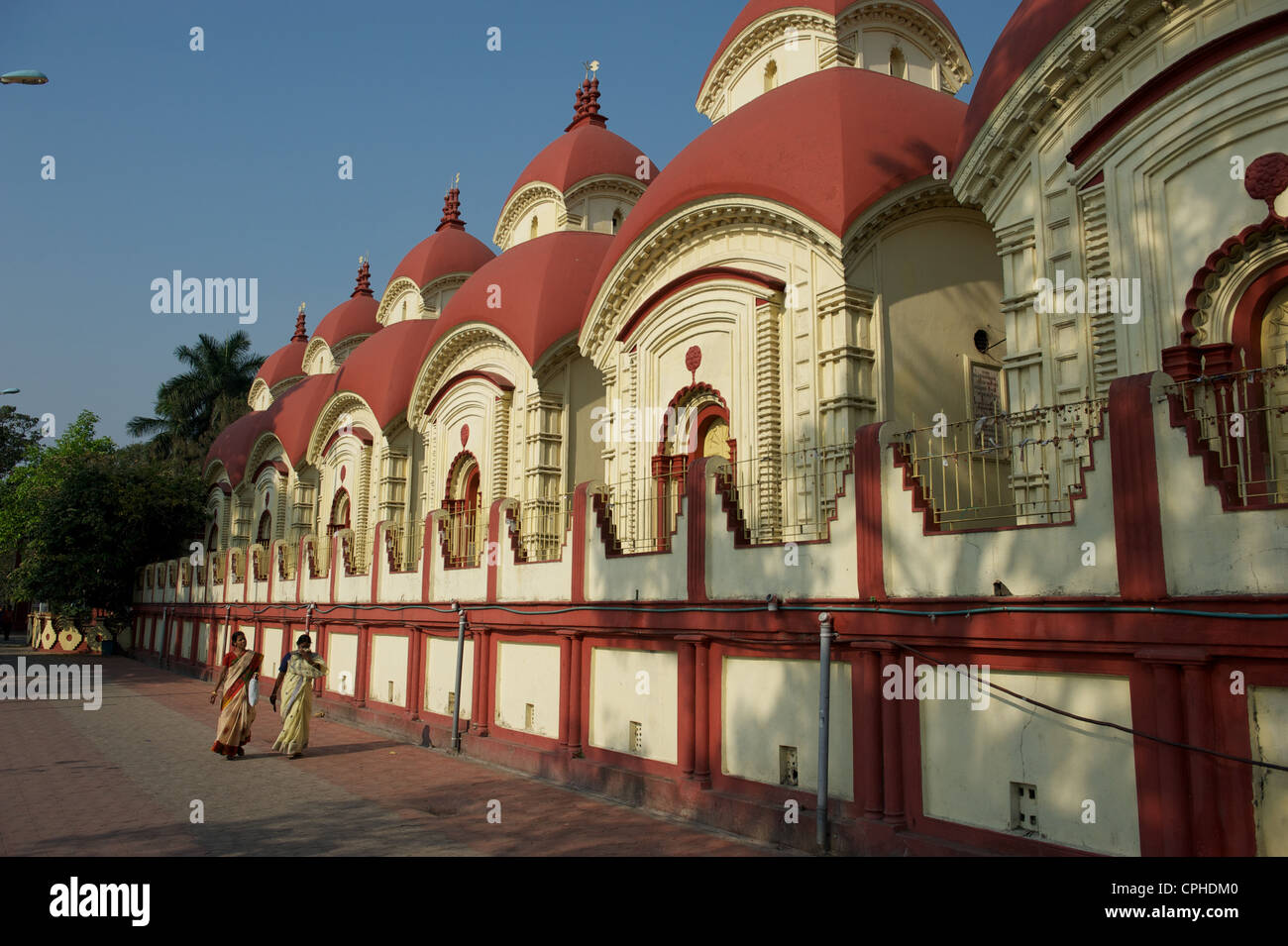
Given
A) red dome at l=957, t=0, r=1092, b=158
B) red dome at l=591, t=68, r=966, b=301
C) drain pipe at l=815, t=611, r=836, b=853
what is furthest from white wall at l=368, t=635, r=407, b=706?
red dome at l=957, t=0, r=1092, b=158

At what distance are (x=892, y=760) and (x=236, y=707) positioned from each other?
893 cm

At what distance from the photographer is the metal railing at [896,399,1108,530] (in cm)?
708

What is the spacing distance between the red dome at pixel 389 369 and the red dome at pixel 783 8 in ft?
29.7

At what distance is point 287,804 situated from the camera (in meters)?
9.88

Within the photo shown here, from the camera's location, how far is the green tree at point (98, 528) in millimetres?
29359

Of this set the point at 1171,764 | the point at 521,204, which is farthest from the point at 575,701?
the point at 521,204

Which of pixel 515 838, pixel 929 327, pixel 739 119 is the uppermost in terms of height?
pixel 739 119

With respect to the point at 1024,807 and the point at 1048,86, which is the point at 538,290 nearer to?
the point at 1048,86

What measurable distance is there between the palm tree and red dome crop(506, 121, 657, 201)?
30.8m

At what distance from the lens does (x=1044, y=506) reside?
917 cm

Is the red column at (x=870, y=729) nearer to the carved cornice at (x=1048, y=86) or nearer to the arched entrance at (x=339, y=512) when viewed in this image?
the carved cornice at (x=1048, y=86)

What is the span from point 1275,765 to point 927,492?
3121 millimetres

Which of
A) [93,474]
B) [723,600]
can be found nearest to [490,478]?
[723,600]
